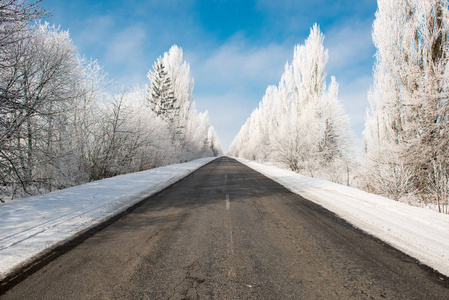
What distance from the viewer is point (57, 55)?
7453 mm

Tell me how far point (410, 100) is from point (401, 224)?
213 inches

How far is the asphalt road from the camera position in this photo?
6.37 feet

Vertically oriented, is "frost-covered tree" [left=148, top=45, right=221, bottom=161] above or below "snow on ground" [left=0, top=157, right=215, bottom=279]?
above

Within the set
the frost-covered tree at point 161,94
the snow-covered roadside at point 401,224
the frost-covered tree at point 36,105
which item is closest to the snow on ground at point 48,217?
the frost-covered tree at point 36,105

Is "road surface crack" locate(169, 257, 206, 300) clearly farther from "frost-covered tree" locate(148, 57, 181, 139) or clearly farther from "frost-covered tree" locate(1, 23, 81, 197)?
"frost-covered tree" locate(148, 57, 181, 139)

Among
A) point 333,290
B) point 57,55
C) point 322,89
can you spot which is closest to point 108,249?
point 333,290

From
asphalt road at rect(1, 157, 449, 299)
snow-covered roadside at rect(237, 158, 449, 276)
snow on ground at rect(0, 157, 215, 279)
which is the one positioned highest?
snow on ground at rect(0, 157, 215, 279)

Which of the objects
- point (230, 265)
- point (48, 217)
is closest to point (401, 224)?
point (230, 265)

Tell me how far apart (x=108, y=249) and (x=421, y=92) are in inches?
387

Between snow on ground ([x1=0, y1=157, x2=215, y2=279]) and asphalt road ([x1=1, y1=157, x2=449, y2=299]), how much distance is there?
50 cm

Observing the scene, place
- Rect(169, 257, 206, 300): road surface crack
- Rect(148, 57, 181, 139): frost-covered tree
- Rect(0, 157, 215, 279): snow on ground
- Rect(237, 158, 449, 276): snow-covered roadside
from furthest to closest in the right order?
1. Rect(148, 57, 181, 139): frost-covered tree
2. Rect(237, 158, 449, 276): snow-covered roadside
3. Rect(0, 157, 215, 279): snow on ground
4. Rect(169, 257, 206, 300): road surface crack

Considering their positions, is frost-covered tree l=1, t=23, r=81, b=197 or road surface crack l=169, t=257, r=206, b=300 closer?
road surface crack l=169, t=257, r=206, b=300

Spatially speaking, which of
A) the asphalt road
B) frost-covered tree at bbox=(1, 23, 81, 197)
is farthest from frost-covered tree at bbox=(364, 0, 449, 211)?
frost-covered tree at bbox=(1, 23, 81, 197)

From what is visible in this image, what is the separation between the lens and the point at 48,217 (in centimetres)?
395
